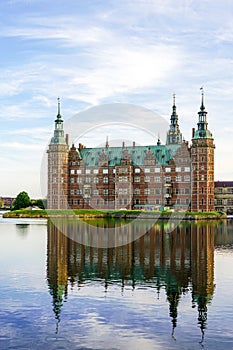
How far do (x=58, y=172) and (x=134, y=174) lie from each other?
18454 millimetres

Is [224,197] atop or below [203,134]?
below

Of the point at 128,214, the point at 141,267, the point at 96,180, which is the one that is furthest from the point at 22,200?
the point at 141,267

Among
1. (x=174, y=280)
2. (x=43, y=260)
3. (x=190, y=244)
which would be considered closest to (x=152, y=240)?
(x=190, y=244)

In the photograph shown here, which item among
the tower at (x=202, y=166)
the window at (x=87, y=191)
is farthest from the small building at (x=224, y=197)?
the window at (x=87, y=191)

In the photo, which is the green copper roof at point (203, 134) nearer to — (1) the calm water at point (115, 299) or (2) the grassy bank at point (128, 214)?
(2) the grassy bank at point (128, 214)

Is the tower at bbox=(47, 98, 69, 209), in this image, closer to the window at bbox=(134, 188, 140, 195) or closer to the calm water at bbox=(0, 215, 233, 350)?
the window at bbox=(134, 188, 140, 195)

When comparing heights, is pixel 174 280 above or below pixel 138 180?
below

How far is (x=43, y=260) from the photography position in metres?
33.3

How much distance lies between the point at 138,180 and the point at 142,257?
8839 centimetres

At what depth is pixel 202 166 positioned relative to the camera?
4476 inches

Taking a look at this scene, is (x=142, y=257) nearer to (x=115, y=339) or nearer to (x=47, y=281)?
(x=47, y=281)

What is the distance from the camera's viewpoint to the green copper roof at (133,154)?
4872 inches

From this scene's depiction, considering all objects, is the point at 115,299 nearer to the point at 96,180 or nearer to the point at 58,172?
the point at 58,172

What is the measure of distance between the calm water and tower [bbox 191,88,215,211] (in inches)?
2965
